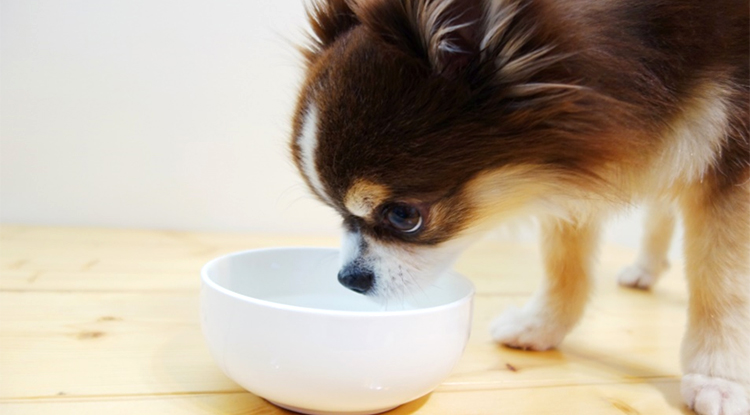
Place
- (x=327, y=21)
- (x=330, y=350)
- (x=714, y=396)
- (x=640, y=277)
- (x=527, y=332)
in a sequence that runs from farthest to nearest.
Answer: (x=640, y=277) → (x=527, y=332) → (x=327, y=21) → (x=714, y=396) → (x=330, y=350)

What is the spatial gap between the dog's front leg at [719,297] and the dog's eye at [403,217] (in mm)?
542

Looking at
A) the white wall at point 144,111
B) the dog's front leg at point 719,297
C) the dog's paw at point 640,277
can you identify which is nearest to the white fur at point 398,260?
the dog's front leg at point 719,297

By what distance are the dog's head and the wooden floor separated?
35 cm

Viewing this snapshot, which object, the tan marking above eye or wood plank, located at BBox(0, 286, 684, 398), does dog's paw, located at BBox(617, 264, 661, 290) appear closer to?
wood plank, located at BBox(0, 286, 684, 398)

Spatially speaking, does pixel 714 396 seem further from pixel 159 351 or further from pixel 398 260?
pixel 159 351

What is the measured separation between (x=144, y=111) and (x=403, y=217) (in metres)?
1.35

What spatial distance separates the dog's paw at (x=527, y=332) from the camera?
1.34m

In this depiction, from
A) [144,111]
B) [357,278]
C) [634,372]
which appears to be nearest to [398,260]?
[357,278]

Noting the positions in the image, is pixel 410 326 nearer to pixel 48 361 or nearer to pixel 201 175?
pixel 48 361

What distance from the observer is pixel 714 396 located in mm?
1062

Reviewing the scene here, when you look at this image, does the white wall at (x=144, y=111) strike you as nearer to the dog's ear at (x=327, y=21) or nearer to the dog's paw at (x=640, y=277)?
the dog's ear at (x=327, y=21)

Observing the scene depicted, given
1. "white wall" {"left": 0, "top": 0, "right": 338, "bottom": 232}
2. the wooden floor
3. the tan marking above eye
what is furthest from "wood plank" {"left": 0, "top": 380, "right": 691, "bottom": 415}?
"white wall" {"left": 0, "top": 0, "right": 338, "bottom": 232}

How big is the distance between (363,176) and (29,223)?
62.2 inches

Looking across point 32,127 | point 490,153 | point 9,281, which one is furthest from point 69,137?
point 490,153
